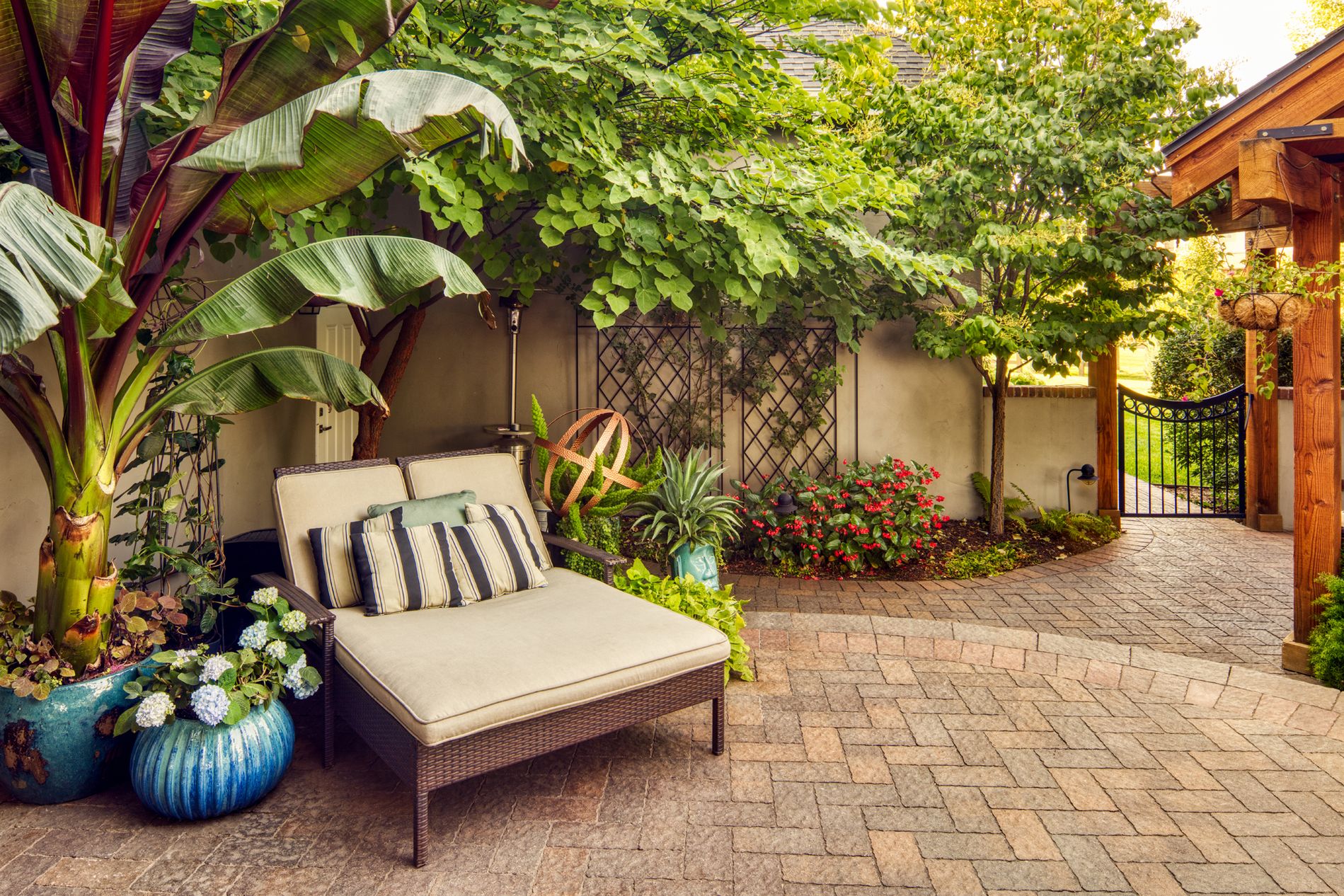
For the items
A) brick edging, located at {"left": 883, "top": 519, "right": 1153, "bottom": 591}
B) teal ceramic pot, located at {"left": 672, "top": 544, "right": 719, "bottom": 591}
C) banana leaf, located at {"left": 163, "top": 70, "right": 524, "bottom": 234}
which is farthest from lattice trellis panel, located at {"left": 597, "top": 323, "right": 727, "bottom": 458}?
banana leaf, located at {"left": 163, "top": 70, "right": 524, "bottom": 234}

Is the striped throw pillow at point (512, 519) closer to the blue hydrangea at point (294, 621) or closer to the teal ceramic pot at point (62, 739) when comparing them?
the blue hydrangea at point (294, 621)

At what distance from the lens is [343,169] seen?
3.20 metres

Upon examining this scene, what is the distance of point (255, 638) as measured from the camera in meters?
3.09

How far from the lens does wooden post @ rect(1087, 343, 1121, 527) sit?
7.74 metres

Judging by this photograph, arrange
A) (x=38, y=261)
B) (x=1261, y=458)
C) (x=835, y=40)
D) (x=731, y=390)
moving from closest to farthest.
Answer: (x=38, y=261), (x=731, y=390), (x=1261, y=458), (x=835, y=40)

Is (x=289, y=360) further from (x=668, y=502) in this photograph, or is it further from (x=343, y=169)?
(x=668, y=502)

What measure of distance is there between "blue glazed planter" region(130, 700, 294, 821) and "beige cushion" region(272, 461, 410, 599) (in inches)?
30.1

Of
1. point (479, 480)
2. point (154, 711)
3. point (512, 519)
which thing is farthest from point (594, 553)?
point (154, 711)

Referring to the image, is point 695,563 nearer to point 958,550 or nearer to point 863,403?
point 958,550

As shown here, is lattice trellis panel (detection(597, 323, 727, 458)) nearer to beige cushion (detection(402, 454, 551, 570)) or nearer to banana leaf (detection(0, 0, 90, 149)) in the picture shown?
beige cushion (detection(402, 454, 551, 570))

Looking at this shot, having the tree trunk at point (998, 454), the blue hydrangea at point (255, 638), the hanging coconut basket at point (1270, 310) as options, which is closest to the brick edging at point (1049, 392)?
the tree trunk at point (998, 454)

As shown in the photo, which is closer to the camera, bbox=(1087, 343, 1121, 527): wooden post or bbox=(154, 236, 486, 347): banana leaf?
bbox=(154, 236, 486, 347): banana leaf

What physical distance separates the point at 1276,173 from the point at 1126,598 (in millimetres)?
2938

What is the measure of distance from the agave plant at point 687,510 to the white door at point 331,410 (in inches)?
111
